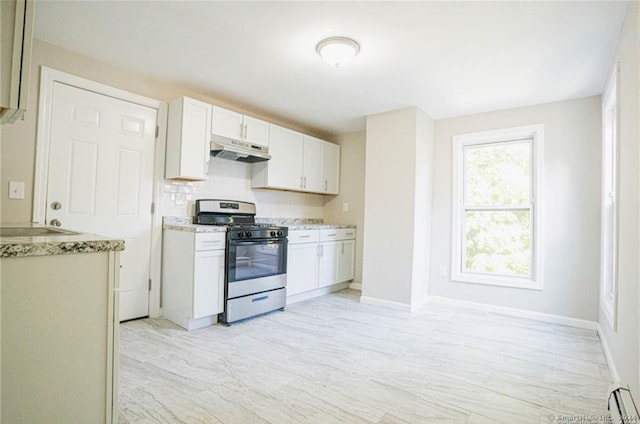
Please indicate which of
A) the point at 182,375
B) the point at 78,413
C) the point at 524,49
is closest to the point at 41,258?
the point at 78,413

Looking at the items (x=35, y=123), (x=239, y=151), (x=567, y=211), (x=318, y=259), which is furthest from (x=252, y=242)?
(x=567, y=211)

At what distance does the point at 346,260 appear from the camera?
4.59 meters

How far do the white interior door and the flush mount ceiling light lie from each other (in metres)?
1.80

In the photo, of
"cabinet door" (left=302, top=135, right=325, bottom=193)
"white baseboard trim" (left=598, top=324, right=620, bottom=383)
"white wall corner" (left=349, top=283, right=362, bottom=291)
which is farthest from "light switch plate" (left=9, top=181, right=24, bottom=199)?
"white baseboard trim" (left=598, top=324, right=620, bottom=383)

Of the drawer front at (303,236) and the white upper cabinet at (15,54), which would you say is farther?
the drawer front at (303,236)

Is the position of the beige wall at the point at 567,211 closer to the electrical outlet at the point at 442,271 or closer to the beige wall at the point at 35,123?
the electrical outlet at the point at 442,271

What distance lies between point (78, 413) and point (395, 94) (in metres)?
3.36

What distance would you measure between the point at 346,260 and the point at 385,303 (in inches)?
37.1

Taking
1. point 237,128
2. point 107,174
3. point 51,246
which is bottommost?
point 51,246

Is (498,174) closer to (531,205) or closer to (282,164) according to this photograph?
(531,205)

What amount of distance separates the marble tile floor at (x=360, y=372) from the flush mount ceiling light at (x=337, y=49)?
223 centimetres

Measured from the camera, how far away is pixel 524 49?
8.03ft

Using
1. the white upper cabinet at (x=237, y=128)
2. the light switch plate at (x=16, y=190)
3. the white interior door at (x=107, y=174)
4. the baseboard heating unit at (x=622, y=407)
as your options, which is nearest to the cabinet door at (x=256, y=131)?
the white upper cabinet at (x=237, y=128)

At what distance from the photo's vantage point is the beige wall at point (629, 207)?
168 centimetres
